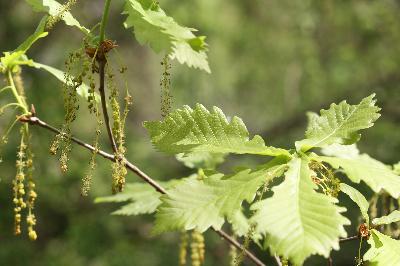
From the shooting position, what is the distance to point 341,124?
1.27 metres

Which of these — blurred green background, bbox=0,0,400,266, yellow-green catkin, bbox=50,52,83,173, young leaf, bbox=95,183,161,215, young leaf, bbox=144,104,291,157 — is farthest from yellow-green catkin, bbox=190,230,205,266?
blurred green background, bbox=0,0,400,266

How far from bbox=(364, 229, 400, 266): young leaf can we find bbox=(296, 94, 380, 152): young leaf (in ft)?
0.79

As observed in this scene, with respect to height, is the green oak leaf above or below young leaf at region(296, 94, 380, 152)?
above

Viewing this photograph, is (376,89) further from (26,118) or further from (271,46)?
(26,118)

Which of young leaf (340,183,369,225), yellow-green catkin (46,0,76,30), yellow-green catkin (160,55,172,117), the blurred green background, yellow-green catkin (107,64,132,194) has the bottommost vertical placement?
young leaf (340,183,369,225)

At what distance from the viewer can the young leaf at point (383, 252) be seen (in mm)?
1182

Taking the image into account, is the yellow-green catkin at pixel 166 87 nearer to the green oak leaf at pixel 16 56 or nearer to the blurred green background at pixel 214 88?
the green oak leaf at pixel 16 56

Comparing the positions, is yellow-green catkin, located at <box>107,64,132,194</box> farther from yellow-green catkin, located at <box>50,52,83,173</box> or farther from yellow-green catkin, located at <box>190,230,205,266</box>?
yellow-green catkin, located at <box>190,230,205,266</box>

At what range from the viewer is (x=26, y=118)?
4.20ft

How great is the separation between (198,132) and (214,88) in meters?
6.84

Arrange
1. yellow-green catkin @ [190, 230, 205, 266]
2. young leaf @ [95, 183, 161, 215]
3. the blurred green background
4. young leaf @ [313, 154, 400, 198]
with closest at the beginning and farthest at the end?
young leaf @ [313, 154, 400, 198] < yellow-green catkin @ [190, 230, 205, 266] < young leaf @ [95, 183, 161, 215] < the blurred green background

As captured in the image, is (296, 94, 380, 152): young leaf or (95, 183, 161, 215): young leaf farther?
(95, 183, 161, 215): young leaf

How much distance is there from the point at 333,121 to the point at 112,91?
0.53 meters

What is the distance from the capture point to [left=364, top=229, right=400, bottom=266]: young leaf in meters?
1.18
